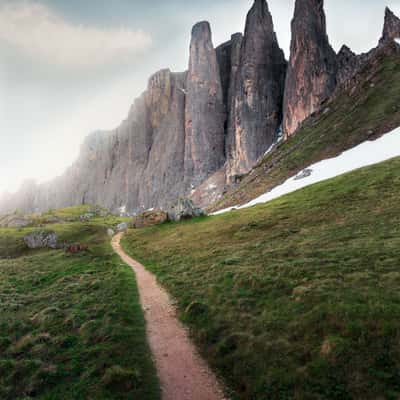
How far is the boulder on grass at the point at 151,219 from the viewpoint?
155 feet

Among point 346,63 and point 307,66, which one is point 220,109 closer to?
point 307,66

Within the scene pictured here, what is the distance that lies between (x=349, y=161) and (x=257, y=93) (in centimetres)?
6690

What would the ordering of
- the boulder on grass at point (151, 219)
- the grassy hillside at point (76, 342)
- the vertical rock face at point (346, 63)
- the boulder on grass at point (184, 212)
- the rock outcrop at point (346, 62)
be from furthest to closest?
the vertical rock face at point (346, 63)
the rock outcrop at point (346, 62)
the boulder on grass at point (151, 219)
the boulder on grass at point (184, 212)
the grassy hillside at point (76, 342)

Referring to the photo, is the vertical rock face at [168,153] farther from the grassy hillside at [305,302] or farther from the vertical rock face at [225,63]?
the grassy hillside at [305,302]

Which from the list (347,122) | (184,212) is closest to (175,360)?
(184,212)

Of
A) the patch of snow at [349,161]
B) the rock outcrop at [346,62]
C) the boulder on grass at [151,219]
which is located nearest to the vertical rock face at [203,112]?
the rock outcrop at [346,62]

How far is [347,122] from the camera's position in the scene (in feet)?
163

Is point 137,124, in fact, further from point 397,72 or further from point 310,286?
point 310,286

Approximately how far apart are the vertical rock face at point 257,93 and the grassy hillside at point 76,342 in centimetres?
8092

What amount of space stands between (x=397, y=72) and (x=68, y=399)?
6801 cm

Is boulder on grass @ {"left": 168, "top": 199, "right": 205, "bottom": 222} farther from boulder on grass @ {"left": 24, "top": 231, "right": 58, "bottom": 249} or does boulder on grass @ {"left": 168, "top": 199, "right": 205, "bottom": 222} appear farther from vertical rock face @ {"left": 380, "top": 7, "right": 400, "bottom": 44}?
vertical rock face @ {"left": 380, "top": 7, "right": 400, "bottom": 44}

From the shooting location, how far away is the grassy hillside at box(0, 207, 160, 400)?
286 inches

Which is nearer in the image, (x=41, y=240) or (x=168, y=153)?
(x=41, y=240)

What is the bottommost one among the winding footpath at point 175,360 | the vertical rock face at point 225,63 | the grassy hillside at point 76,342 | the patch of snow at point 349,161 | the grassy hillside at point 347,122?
the winding footpath at point 175,360
